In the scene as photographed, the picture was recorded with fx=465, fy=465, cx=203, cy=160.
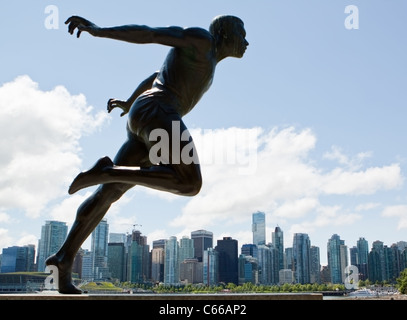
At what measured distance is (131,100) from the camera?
557cm

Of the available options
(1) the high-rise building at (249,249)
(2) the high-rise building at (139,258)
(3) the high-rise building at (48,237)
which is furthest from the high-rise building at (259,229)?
(3) the high-rise building at (48,237)

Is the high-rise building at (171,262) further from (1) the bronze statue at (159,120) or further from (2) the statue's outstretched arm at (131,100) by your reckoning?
(1) the bronze statue at (159,120)

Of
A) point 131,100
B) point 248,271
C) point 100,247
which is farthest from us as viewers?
point 100,247

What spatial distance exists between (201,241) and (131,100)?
133863 millimetres

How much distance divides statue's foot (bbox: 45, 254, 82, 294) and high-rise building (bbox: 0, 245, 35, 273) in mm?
110788

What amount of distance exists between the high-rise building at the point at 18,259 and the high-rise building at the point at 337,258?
76.2 metres

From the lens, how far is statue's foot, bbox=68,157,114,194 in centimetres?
427

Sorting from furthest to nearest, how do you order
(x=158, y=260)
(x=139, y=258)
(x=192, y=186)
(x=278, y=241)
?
1. (x=278, y=241)
2. (x=158, y=260)
3. (x=139, y=258)
4. (x=192, y=186)

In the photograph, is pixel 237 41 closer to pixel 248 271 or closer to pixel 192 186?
pixel 192 186

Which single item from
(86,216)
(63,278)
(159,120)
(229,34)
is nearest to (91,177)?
(86,216)

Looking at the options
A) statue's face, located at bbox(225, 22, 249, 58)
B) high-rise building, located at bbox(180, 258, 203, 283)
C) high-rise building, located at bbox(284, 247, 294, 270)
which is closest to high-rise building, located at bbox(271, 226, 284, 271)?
high-rise building, located at bbox(284, 247, 294, 270)

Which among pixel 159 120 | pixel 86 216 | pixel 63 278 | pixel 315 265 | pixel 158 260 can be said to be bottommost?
pixel 315 265

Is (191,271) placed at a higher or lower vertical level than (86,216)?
lower
